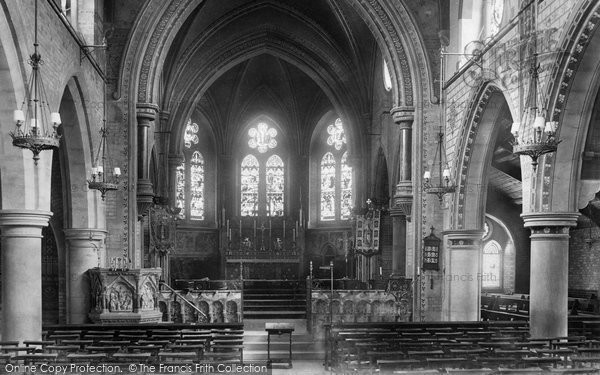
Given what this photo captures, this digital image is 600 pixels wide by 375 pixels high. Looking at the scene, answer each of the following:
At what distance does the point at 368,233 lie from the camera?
26.4 m

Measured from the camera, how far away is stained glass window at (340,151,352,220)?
3386 centimetres

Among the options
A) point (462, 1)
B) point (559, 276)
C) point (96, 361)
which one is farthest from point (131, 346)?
point (462, 1)

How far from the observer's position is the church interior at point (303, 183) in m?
12.2

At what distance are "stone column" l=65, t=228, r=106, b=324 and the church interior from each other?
0.06 metres

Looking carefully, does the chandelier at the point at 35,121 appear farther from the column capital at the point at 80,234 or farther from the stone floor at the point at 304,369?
the stone floor at the point at 304,369

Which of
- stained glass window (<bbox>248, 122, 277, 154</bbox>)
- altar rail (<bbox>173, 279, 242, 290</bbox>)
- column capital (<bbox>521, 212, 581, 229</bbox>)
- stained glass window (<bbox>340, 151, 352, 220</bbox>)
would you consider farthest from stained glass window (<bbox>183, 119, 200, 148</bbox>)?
column capital (<bbox>521, 212, 581, 229</bbox>)

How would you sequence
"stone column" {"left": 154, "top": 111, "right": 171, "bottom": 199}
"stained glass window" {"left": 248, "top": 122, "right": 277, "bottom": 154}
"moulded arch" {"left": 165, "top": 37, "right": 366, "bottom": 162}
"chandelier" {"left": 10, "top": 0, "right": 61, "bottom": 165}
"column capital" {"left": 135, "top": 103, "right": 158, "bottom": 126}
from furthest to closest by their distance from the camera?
"stained glass window" {"left": 248, "top": 122, "right": 277, "bottom": 154} → "moulded arch" {"left": 165, "top": 37, "right": 366, "bottom": 162} → "stone column" {"left": 154, "top": 111, "right": 171, "bottom": 199} → "column capital" {"left": 135, "top": 103, "right": 158, "bottom": 126} → "chandelier" {"left": 10, "top": 0, "right": 61, "bottom": 165}

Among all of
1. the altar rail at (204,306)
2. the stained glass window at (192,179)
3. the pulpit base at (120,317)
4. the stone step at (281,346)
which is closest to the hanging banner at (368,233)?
the altar rail at (204,306)

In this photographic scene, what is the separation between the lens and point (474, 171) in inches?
717

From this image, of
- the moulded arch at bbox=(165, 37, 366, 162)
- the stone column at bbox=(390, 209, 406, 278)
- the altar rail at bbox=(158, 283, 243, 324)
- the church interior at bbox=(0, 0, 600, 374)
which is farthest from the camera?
the moulded arch at bbox=(165, 37, 366, 162)

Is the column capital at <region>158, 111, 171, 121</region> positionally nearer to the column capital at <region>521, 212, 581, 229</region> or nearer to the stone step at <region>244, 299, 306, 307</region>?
the stone step at <region>244, 299, 306, 307</region>

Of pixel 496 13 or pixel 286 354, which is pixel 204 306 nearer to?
pixel 286 354

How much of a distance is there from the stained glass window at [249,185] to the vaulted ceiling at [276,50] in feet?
12.9

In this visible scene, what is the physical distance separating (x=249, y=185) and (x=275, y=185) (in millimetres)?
1306
